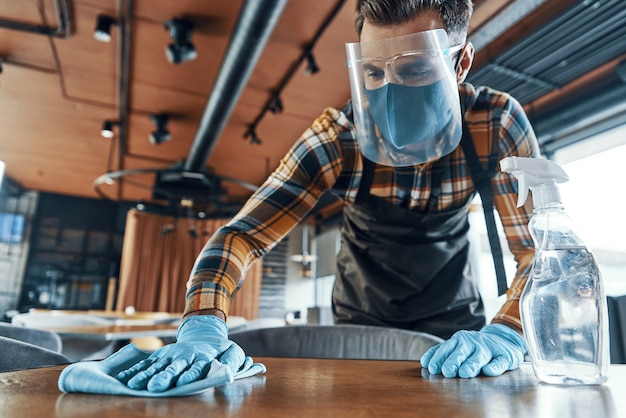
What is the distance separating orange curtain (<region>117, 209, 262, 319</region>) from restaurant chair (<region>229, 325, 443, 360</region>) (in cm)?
695

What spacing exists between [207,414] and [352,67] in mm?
912

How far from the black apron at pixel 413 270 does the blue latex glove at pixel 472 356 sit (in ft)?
1.74

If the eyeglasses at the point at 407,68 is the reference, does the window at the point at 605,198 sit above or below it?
above

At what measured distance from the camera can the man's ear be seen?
1.16 meters

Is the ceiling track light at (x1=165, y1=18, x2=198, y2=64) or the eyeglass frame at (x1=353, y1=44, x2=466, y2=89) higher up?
the ceiling track light at (x1=165, y1=18, x2=198, y2=64)

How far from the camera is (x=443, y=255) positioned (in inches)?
54.0

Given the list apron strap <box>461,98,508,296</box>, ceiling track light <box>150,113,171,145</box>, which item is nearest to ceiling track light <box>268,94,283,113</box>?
ceiling track light <box>150,113,171,145</box>

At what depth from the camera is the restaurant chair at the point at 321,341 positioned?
1089mm

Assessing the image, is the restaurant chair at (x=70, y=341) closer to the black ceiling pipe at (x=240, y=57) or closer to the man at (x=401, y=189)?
the black ceiling pipe at (x=240, y=57)

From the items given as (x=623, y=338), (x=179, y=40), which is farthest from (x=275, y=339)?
(x=179, y=40)

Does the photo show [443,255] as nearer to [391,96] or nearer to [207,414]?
[391,96]

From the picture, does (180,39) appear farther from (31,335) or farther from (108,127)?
(31,335)

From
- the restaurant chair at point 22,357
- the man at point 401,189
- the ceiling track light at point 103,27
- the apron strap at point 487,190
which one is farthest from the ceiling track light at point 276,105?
the restaurant chair at point 22,357

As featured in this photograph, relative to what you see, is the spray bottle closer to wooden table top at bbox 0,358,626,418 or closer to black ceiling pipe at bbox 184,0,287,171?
wooden table top at bbox 0,358,626,418
